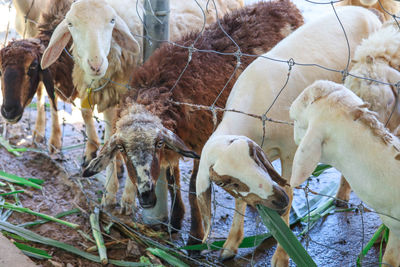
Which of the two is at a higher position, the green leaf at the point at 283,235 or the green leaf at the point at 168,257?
the green leaf at the point at 283,235

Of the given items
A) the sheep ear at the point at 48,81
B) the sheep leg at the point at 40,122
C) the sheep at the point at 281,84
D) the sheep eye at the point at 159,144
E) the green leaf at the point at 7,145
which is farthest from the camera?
the sheep leg at the point at 40,122

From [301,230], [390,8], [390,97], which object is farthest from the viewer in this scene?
[390,8]

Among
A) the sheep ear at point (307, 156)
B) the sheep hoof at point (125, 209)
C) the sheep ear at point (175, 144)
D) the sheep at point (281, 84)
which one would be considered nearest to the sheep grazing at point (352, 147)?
the sheep ear at point (307, 156)

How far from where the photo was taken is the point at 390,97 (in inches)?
93.9

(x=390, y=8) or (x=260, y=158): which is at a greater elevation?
(x=390, y=8)

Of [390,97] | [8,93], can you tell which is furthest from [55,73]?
[390,97]

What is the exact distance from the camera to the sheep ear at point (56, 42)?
11.1 feet

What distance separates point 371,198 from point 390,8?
2.64 meters

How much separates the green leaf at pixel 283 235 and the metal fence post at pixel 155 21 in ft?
5.92

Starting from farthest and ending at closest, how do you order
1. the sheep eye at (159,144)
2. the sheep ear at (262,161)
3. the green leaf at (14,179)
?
1. the green leaf at (14,179)
2. the sheep eye at (159,144)
3. the sheep ear at (262,161)

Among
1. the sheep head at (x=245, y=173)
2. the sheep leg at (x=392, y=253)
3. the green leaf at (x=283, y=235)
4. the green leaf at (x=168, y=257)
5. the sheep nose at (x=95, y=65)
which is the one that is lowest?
the green leaf at (x=168, y=257)

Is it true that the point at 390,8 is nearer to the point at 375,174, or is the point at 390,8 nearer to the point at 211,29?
the point at 211,29

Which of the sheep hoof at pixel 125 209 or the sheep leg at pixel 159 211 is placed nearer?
the sheep leg at pixel 159 211

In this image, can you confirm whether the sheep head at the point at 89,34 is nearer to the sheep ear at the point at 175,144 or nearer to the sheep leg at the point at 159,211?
the sheep ear at the point at 175,144
